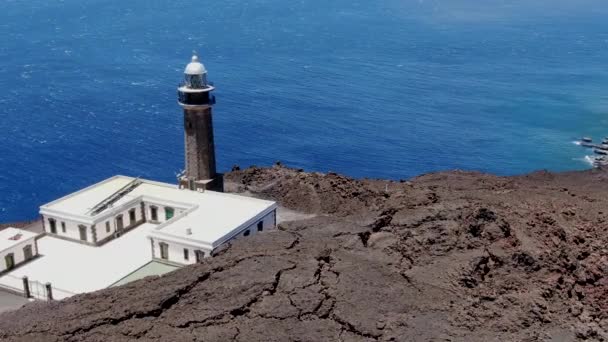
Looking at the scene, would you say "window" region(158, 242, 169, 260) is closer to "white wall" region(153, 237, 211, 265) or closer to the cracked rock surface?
"white wall" region(153, 237, 211, 265)

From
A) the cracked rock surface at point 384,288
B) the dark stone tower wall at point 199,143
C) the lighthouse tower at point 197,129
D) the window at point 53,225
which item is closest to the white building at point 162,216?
the window at point 53,225

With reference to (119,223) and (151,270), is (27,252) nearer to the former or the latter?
(119,223)

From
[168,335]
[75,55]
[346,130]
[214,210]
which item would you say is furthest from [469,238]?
[75,55]

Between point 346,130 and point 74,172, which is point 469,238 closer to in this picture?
point 74,172

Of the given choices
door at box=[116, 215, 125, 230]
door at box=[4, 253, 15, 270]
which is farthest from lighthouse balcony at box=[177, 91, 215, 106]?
door at box=[4, 253, 15, 270]

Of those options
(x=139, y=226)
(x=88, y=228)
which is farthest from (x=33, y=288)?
(x=139, y=226)

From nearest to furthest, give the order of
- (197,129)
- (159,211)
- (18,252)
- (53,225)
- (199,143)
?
(18,252) → (53,225) → (159,211) → (197,129) → (199,143)
